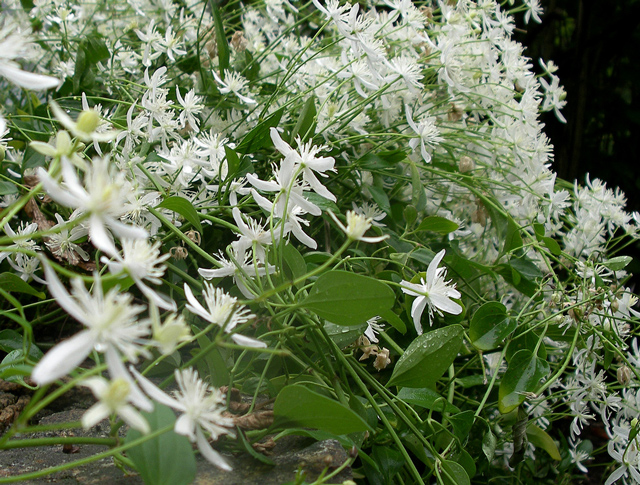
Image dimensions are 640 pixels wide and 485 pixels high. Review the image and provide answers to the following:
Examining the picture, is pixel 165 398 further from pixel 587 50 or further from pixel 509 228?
pixel 587 50

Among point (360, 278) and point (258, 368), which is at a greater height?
point (360, 278)

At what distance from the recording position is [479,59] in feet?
2.15

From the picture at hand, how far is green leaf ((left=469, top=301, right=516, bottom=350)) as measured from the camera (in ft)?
1.42

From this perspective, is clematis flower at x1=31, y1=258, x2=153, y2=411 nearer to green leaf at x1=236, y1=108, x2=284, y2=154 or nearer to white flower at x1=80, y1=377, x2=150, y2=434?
white flower at x1=80, y1=377, x2=150, y2=434

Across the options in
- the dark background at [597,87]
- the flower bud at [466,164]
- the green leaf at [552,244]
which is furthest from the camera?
the dark background at [597,87]

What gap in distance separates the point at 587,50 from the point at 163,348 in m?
1.51

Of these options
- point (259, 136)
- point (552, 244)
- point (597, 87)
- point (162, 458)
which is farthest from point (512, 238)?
point (597, 87)

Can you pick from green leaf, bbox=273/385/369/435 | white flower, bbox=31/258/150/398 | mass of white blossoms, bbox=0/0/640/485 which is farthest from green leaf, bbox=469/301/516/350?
white flower, bbox=31/258/150/398

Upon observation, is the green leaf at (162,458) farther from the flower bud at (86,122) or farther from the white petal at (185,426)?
the flower bud at (86,122)

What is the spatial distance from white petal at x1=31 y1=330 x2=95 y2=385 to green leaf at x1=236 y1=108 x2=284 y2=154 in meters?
0.29

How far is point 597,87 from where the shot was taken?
1.40m

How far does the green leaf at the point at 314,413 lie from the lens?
0.26m

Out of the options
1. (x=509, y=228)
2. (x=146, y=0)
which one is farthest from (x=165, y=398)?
(x=146, y=0)

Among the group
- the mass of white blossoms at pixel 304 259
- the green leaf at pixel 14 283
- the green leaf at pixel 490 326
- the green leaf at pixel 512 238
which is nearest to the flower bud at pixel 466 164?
the mass of white blossoms at pixel 304 259
